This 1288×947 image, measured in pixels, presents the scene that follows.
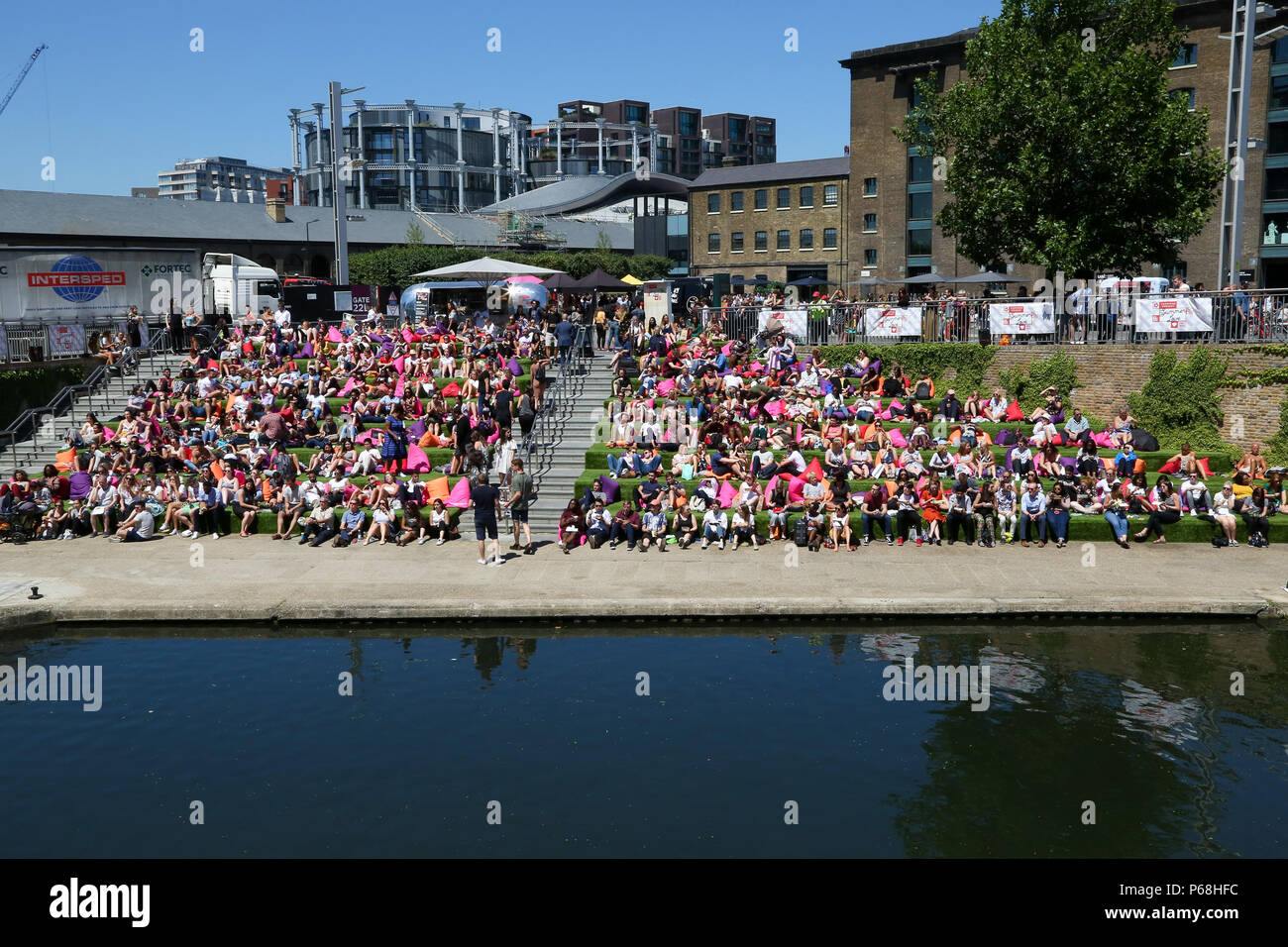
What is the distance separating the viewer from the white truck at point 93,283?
1230 inches

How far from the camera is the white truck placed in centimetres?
3125

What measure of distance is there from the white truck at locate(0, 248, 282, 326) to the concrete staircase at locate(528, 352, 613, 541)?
14830mm

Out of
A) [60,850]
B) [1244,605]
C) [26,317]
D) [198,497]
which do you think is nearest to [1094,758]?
[1244,605]

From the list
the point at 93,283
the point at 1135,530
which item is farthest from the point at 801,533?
the point at 93,283

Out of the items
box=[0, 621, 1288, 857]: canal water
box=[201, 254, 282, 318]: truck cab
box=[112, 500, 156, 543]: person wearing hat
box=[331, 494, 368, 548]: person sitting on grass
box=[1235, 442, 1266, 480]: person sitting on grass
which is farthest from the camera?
box=[201, 254, 282, 318]: truck cab

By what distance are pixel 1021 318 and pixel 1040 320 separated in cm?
46

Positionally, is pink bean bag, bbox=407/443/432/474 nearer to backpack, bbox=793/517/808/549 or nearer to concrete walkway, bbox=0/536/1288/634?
concrete walkway, bbox=0/536/1288/634

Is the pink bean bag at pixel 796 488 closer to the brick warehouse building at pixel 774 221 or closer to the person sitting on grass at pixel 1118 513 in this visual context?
the person sitting on grass at pixel 1118 513

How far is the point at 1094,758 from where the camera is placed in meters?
11.8

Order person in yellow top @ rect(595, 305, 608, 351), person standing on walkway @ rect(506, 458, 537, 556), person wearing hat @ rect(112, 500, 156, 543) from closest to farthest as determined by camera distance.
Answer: person standing on walkway @ rect(506, 458, 537, 556), person wearing hat @ rect(112, 500, 156, 543), person in yellow top @ rect(595, 305, 608, 351)

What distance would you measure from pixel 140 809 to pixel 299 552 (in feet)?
31.4

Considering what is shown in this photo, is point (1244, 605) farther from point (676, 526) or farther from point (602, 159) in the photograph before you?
point (602, 159)

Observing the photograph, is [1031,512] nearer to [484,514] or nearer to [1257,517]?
[1257,517]

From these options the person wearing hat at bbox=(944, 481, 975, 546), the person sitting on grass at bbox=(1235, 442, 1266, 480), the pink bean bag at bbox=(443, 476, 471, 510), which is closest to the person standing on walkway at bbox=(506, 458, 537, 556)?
the pink bean bag at bbox=(443, 476, 471, 510)
